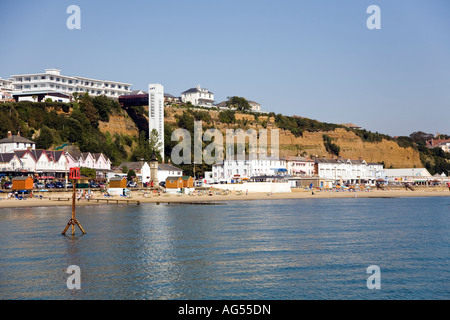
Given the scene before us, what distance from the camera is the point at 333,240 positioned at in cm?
3594

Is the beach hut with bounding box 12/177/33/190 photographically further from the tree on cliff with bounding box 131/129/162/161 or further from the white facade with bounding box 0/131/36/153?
the tree on cliff with bounding box 131/129/162/161

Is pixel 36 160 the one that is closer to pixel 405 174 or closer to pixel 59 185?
pixel 59 185

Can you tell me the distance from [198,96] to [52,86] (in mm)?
55946

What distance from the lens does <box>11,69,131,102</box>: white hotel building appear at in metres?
108

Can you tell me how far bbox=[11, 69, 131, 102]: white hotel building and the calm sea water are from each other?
66100 millimetres

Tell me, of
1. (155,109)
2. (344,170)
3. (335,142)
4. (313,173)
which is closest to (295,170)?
(313,173)

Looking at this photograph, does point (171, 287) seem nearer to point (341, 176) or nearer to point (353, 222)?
point (353, 222)

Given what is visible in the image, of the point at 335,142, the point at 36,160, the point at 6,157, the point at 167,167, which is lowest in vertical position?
the point at 167,167

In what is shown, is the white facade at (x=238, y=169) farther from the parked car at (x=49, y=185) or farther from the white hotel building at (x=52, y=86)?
the parked car at (x=49, y=185)

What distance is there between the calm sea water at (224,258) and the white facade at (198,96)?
112 metres

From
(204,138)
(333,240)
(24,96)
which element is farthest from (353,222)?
(24,96)

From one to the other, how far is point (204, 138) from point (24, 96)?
41.8 meters

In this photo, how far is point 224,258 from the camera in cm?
2886
